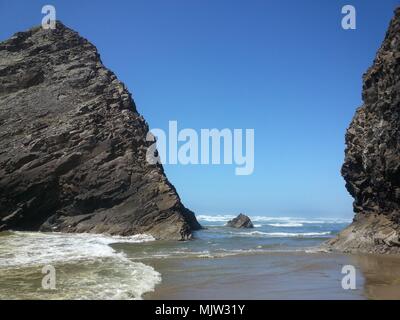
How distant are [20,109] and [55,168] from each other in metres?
8.13

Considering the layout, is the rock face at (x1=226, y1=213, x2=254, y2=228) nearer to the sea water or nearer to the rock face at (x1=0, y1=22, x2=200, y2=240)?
the rock face at (x1=0, y1=22, x2=200, y2=240)

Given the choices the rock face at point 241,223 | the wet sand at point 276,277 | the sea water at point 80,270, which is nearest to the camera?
the wet sand at point 276,277

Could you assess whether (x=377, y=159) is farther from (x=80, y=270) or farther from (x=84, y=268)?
(x=80, y=270)

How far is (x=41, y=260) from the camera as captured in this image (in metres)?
19.5

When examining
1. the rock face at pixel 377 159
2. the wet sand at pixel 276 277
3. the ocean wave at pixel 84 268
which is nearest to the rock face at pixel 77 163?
the ocean wave at pixel 84 268

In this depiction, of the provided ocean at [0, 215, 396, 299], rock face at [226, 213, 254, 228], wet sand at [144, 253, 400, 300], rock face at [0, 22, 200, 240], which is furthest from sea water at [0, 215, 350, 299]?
rock face at [226, 213, 254, 228]

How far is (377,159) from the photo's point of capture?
23688 mm

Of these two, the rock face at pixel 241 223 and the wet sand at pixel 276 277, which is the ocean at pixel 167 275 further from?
the rock face at pixel 241 223

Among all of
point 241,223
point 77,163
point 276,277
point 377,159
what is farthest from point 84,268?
point 241,223

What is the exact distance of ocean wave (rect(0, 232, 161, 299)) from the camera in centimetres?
1291

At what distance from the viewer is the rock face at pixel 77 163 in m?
38.0

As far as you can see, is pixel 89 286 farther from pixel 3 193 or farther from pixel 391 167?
pixel 3 193

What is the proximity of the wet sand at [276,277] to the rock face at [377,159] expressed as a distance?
2669 millimetres

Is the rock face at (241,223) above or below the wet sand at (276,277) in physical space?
below
